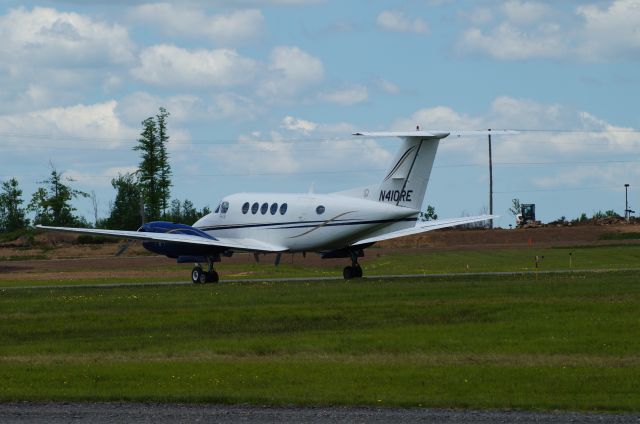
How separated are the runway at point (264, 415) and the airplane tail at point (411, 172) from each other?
29504 millimetres

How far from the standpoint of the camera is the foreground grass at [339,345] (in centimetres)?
2097

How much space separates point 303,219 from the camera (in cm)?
5000

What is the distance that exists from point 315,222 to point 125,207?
80865mm

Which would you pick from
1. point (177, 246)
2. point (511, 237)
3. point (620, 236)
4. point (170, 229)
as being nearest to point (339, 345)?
point (177, 246)

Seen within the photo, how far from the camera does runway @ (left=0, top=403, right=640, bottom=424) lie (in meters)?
17.8

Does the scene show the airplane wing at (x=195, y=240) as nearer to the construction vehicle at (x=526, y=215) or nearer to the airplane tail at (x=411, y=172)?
the airplane tail at (x=411, y=172)

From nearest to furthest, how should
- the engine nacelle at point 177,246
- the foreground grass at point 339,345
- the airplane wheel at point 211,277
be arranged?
the foreground grass at point 339,345
the airplane wheel at point 211,277
the engine nacelle at point 177,246

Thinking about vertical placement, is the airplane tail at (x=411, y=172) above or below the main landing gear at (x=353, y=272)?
above

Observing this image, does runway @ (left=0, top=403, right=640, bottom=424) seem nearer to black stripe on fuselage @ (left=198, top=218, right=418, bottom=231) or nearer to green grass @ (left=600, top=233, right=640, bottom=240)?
black stripe on fuselage @ (left=198, top=218, right=418, bottom=231)

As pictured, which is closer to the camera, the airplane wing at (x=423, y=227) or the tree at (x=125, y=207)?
the airplane wing at (x=423, y=227)

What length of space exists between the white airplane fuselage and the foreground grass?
4.33m

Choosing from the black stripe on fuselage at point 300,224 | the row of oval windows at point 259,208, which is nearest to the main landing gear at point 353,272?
the black stripe on fuselage at point 300,224

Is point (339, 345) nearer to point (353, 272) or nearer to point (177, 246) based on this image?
point (353, 272)

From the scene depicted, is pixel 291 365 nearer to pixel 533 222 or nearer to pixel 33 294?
A: pixel 33 294
